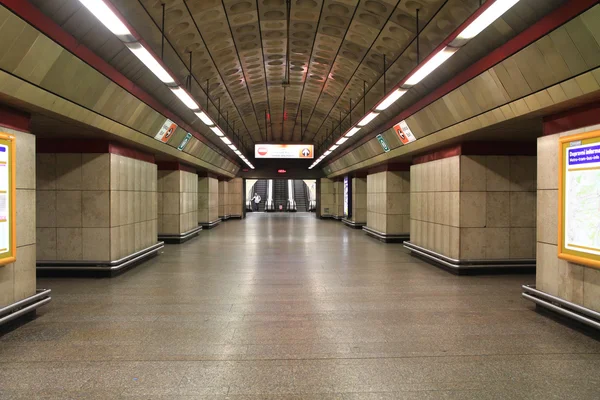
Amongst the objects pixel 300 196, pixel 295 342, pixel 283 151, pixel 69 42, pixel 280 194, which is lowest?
pixel 295 342

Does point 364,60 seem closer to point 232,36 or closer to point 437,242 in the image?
point 232,36

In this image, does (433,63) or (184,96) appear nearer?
(433,63)

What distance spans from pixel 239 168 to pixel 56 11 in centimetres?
1991

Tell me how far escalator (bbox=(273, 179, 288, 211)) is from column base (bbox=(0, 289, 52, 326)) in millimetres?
32447

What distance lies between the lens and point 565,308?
455 cm

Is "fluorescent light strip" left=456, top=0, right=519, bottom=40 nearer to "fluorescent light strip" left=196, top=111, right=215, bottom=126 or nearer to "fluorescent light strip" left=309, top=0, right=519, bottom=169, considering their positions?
"fluorescent light strip" left=309, top=0, right=519, bottom=169

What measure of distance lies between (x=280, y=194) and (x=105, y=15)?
118 feet

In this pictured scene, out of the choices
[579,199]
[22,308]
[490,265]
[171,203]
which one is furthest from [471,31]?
[171,203]

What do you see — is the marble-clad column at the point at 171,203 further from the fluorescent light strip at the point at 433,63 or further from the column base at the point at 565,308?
the column base at the point at 565,308

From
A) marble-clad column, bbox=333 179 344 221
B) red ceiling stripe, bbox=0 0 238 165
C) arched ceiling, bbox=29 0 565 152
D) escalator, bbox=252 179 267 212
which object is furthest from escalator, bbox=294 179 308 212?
red ceiling stripe, bbox=0 0 238 165

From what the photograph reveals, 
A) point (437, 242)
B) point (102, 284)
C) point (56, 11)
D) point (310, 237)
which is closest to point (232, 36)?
point (56, 11)

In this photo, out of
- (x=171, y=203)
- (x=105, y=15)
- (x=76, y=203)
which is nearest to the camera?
(x=105, y=15)

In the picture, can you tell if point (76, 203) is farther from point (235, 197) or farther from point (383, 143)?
point (235, 197)

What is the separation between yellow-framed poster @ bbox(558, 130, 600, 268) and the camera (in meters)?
4.08
